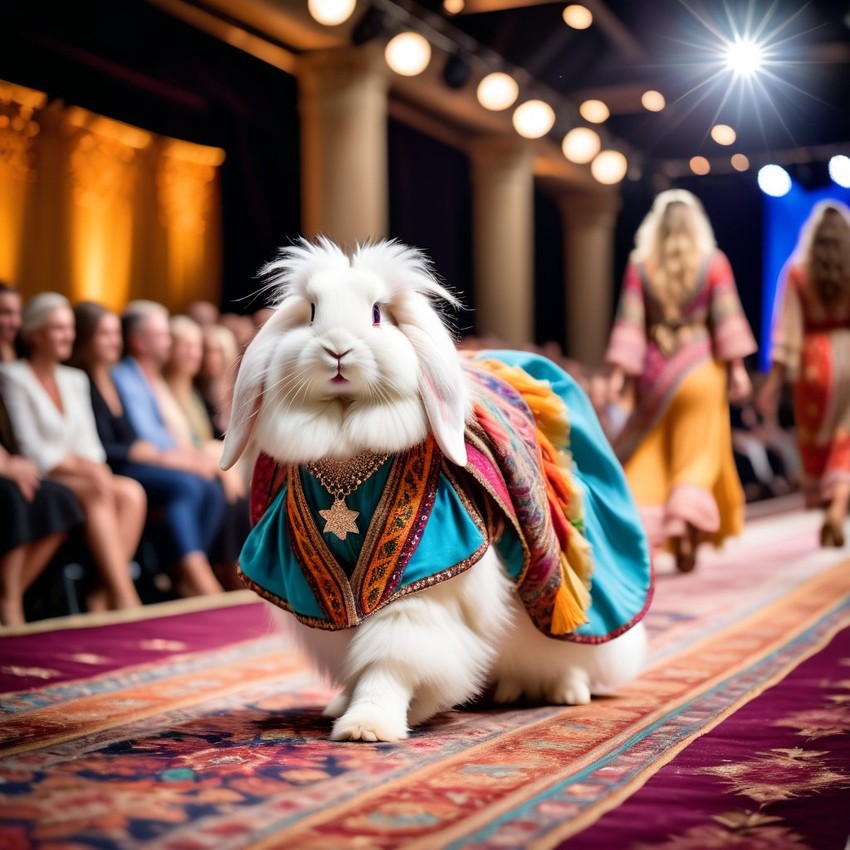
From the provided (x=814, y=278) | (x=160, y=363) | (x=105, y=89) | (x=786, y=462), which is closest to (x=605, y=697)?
(x=160, y=363)

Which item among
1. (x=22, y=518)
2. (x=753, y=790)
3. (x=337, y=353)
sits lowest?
(x=753, y=790)

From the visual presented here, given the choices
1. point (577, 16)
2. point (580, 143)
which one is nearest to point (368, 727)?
point (577, 16)

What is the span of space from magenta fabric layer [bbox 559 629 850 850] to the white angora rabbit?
542 mm

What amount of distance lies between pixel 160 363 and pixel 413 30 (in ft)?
14.4

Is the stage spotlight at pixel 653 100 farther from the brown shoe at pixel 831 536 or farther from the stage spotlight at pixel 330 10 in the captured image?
the brown shoe at pixel 831 536

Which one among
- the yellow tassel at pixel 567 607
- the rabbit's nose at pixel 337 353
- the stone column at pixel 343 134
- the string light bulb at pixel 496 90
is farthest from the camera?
the string light bulb at pixel 496 90

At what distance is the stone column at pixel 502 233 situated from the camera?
13648 millimetres

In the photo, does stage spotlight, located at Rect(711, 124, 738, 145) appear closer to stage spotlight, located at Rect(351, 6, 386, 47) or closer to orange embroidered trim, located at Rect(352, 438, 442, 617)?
stage spotlight, located at Rect(351, 6, 386, 47)

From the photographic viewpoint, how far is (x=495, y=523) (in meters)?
3.25

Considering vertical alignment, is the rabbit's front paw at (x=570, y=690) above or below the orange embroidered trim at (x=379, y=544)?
below

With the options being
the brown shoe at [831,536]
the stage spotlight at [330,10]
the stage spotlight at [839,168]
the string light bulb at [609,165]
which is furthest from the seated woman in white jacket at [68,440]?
the stage spotlight at [839,168]

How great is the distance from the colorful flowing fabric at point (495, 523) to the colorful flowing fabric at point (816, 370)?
457cm

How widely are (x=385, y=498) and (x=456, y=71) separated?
832 centimetres

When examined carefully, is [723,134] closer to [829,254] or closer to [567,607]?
[829,254]
